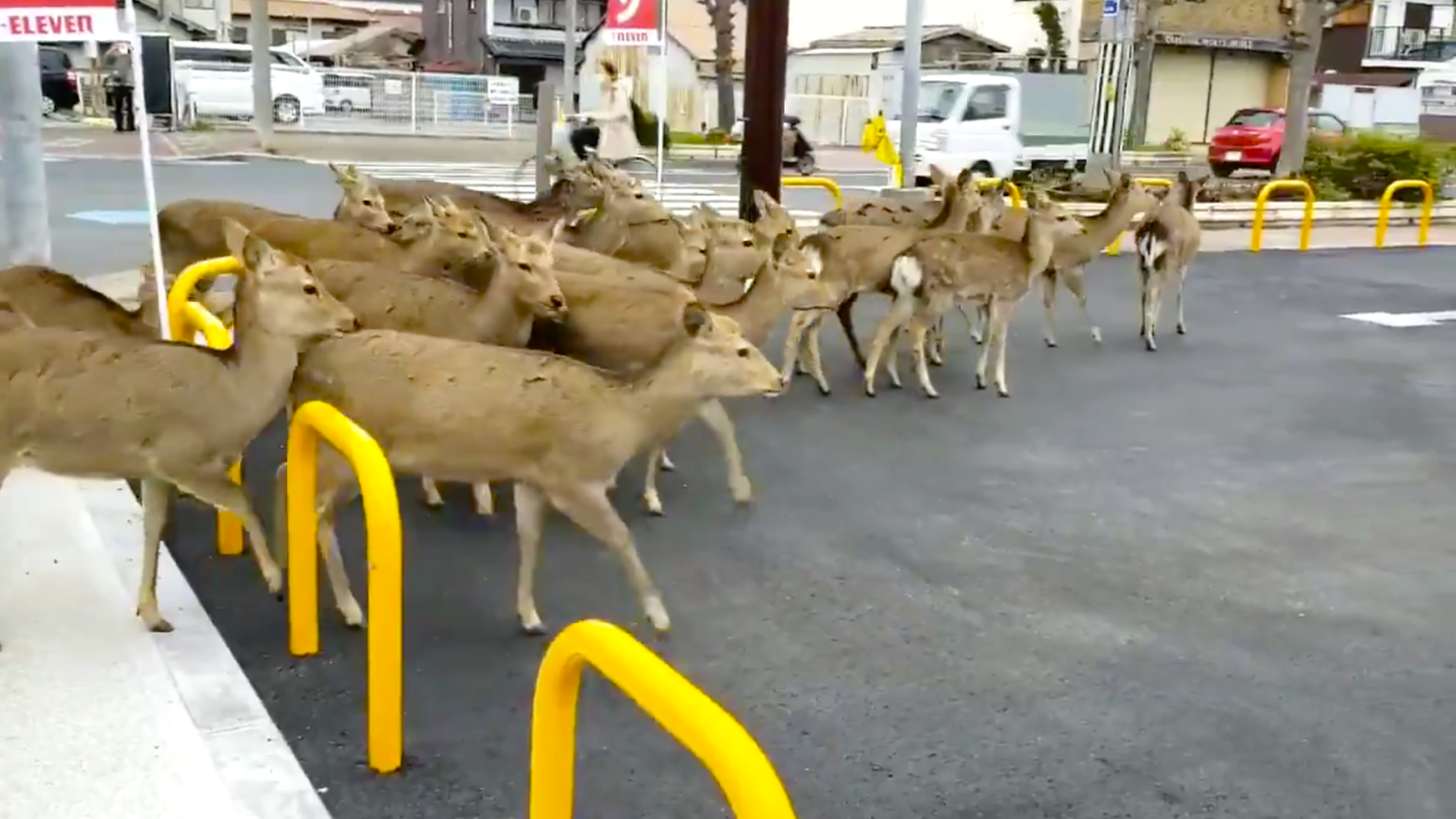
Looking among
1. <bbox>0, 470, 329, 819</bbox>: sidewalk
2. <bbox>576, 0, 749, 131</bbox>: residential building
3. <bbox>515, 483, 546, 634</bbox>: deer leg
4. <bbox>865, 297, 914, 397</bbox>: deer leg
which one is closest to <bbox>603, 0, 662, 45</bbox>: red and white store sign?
<bbox>865, 297, 914, 397</bbox>: deer leg

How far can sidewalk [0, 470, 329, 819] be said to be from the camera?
4.10 m

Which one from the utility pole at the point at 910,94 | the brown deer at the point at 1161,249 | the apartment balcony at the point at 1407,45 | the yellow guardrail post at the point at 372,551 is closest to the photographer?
the yellow guardrail post at the point at 372,551

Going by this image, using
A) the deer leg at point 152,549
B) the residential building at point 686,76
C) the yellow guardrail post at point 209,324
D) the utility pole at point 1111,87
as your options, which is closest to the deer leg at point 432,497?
the yellow guardrail post at point 209,324

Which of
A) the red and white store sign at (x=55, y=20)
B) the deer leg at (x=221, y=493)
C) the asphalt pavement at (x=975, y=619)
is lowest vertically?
the asphalt pavement at (x=975, y=619)

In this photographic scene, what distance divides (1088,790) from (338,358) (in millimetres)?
3078

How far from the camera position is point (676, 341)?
18.9ft

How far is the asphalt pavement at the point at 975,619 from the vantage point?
4.57 m

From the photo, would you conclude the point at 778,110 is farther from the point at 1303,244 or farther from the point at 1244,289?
the point at 1303,244

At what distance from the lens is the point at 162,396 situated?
5.04 metres

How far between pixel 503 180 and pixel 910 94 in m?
7.95

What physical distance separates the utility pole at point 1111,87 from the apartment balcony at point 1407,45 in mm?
40422

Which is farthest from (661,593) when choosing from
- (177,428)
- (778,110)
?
(778,110)

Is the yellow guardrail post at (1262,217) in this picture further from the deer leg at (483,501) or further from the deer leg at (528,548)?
the deer leg at (528,548)

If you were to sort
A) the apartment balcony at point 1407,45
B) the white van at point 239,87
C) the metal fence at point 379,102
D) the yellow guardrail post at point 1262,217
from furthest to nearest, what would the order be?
the apartment balcony at point 1407,45 < the metal fence at point 379,102 < the white van at point 239,87 < the yellow guardrail post at point 1262,217
